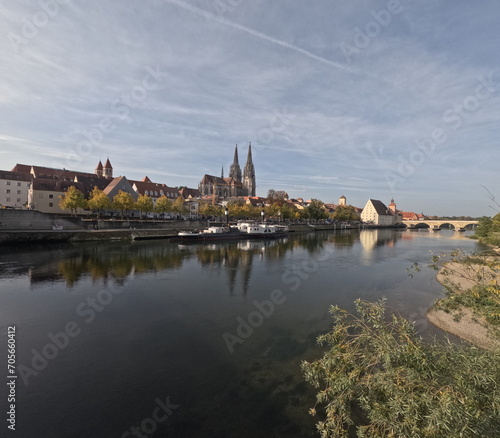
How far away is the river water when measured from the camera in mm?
8984

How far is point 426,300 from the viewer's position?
21.5 meters

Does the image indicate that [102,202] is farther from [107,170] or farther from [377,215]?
[377,215]

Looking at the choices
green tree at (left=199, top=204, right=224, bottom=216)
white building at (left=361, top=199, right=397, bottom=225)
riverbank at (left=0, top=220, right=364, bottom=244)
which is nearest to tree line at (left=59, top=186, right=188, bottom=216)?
riverbank at (left=0, top=220, right=364, bottom=244)

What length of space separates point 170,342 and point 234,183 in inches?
6121

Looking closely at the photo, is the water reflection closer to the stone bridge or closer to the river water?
the river water

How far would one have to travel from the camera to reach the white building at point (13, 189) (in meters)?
76.6

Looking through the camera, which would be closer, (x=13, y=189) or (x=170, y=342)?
(x=170, y=342)

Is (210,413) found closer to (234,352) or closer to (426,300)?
(234,352)

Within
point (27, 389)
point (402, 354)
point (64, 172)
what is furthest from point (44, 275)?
point (64, 172)

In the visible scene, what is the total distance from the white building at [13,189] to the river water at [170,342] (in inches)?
2466

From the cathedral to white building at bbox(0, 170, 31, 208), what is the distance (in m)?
90.1

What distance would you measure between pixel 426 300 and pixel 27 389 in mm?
25651

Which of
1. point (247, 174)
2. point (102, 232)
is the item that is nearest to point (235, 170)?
point (247, 174)

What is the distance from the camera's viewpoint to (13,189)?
3068 inches
